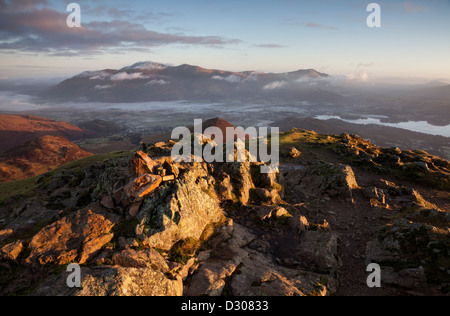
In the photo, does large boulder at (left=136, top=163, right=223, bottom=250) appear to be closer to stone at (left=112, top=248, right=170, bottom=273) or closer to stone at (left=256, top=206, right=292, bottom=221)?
stone at (left=112, top=248, right=170, bottom=273)

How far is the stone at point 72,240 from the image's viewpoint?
535 inches

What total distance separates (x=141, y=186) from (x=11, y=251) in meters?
8.24

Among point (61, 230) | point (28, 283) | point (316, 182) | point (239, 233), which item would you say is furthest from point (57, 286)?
point (316, 182)

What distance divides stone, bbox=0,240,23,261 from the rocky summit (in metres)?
0.06

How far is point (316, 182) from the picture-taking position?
32156 mm

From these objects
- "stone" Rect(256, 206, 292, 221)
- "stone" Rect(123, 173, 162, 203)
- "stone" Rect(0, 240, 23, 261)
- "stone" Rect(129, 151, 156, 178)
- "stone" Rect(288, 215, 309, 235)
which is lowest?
"stone" Rect(288, 215, 309, 235)

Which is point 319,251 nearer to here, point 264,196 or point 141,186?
point 264,196

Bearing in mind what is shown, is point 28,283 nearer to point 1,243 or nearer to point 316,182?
point 1,243

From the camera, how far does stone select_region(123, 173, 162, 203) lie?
1728 centimetres

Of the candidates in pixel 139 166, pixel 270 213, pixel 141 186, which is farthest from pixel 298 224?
pixel 139 166

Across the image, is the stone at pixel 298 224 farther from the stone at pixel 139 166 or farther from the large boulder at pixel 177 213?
the stone at pixel 139 166

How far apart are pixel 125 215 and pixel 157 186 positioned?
3.08m

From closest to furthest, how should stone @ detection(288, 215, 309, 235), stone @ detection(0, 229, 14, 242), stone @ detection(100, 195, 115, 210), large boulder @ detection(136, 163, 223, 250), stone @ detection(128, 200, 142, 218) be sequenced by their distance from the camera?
large boulder @ detection(136, 163, 223, 250) → stone @ detection(128, 200, 142, 218) → stone @ detection(0, 229, 14, 242) → stone @ detection(100, 195, 115, 210) → stone @ detection(288, 215, 309, 235)

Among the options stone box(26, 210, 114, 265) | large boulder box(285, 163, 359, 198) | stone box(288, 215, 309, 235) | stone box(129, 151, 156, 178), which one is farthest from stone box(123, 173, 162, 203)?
large boulder box(285, 163, 359, 198)
